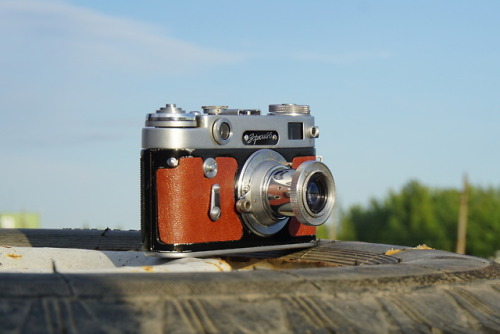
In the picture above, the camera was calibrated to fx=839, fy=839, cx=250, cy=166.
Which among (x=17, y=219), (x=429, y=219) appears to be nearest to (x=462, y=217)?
(x=429, y=219)

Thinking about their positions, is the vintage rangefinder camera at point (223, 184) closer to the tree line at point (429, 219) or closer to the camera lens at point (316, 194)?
the camera lens at point (316, 194)

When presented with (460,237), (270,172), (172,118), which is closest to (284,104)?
(270,172)

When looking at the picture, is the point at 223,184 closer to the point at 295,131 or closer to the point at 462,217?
the point at 295,131

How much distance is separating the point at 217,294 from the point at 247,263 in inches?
55.0

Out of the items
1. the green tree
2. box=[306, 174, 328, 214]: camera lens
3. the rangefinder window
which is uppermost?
the rangefinder window

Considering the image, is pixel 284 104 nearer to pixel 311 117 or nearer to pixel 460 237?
pixel 311 117

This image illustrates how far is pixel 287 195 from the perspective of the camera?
2857mm

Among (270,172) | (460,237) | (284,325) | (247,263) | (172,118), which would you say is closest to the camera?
(284,325)

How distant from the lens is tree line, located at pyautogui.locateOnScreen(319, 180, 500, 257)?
19.2 meters

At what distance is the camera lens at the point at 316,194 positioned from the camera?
9.49ft

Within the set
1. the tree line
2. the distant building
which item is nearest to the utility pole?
the tree line

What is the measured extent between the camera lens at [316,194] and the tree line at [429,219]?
16420mm

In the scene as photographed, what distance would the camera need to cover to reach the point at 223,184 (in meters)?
2.89

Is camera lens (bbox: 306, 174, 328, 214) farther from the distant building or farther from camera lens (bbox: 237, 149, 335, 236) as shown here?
the distant building
